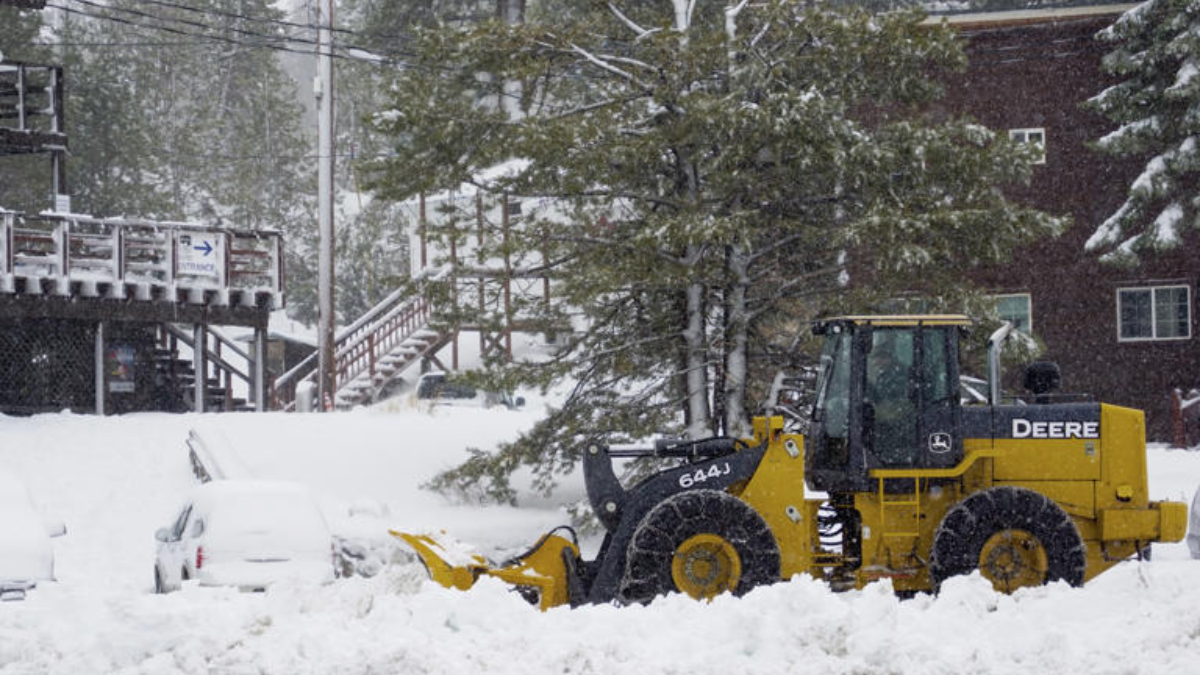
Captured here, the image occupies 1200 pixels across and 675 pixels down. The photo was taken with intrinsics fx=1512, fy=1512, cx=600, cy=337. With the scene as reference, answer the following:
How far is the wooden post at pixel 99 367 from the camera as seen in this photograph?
1110 inches

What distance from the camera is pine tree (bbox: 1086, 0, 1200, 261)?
2602cm

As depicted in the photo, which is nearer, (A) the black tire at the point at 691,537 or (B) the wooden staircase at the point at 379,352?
(A) the black tire at the point at 691,537

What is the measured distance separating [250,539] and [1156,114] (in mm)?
19447

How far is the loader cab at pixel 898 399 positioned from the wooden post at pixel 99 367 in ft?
64.2

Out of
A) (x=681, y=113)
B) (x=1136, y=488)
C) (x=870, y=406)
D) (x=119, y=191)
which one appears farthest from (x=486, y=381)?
(x=119, y=191)

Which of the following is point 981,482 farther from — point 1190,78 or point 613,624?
point 1190,78

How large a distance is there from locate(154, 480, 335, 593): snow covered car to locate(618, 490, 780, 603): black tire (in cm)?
351

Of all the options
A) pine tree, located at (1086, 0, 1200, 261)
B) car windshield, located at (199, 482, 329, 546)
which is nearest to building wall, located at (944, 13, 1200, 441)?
pine tree, located at (1086, 0, 1200, 261)

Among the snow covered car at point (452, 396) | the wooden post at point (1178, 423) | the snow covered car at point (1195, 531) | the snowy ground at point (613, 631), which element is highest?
the snow covered car at point (452, 396)

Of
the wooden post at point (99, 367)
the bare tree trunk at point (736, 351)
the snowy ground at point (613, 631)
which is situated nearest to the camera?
the snowy ground at point (613, 631)

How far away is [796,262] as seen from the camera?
1977 cm

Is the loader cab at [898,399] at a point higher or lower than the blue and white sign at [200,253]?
lower

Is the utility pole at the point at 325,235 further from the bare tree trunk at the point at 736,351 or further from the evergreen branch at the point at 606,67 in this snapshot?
the bare tree trunk at the point at 736,351

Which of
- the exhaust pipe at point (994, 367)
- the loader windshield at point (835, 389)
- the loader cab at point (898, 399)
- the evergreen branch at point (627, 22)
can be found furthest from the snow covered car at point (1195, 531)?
the evergreen branch at point (627, 22)
